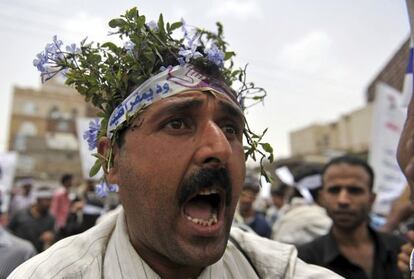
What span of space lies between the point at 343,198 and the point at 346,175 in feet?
0.66

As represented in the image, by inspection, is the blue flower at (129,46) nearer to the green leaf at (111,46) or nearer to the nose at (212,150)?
the green leaf at (111,46)

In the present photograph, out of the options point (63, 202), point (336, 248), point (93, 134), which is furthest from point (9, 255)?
point (63, 202)

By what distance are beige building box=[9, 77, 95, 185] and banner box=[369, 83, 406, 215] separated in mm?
40573

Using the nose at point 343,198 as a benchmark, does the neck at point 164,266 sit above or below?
A: below

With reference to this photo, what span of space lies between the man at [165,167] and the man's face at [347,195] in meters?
1.57

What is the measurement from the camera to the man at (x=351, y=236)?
307 centimetres

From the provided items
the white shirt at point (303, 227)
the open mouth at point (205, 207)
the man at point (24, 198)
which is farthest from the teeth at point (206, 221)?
the man at point (24, 198)

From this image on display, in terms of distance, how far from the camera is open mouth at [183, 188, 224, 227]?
5.07 ft

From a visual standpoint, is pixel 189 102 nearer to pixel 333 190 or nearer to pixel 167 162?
pixel 167 162

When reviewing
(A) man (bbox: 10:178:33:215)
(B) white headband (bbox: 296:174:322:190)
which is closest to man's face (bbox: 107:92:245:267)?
(B) white headband (bbox: 296:174:322:190)

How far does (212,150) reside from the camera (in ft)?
4.98

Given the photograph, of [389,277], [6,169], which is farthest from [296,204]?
[6,169]

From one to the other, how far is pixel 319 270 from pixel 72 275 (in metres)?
0.95

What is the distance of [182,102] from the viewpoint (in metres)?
1.61
